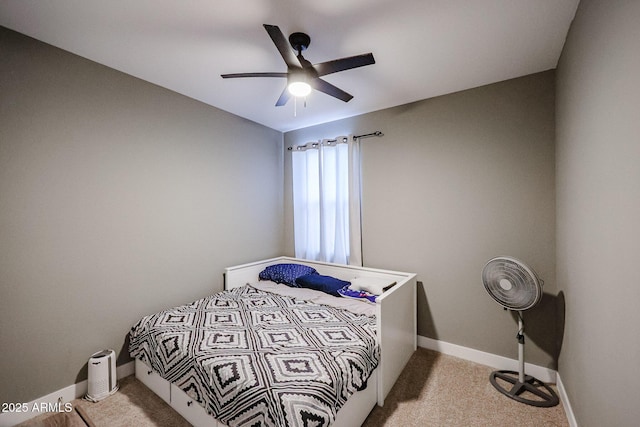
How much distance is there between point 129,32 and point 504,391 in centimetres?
374

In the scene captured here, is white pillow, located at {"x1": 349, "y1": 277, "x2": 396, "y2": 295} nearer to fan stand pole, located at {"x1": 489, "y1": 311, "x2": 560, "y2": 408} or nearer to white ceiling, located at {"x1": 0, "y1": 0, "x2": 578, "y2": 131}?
fan stand pole, located at {"x1": 489, "y1": 311, "x2": 560, "y2": 408}

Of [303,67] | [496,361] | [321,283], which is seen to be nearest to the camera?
[303,67]

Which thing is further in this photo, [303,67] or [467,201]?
[467,201]

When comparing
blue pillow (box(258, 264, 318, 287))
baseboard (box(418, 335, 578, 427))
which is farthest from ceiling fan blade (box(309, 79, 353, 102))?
baseboard (box(418, 335, 578, 427))

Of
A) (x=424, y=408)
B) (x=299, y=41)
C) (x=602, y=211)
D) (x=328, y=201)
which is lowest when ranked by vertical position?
(x=424, y=408)

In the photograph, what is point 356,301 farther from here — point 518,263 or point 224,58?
point 224,58

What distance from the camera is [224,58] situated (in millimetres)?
2088

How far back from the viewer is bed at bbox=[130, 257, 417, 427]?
135 cm

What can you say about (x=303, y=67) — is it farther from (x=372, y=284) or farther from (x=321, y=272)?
(x=321, y=272)

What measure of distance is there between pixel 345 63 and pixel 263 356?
185cm

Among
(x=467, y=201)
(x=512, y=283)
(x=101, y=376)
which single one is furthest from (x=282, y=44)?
(x=101, y=376)

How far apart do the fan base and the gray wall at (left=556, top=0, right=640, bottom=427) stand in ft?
0.72

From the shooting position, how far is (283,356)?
1621mm

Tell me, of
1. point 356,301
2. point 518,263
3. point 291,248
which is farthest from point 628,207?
point 291,248
